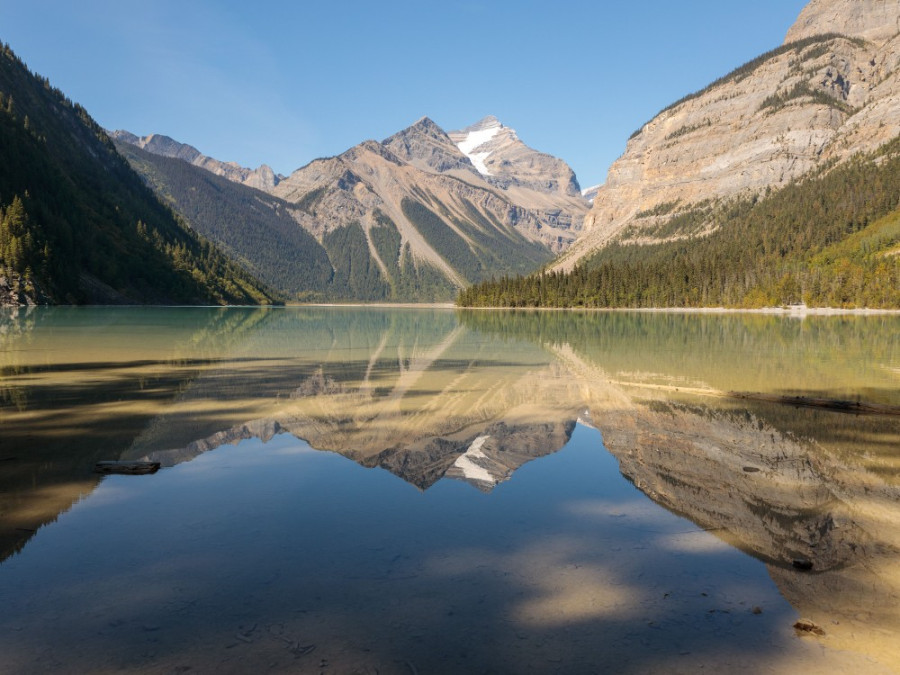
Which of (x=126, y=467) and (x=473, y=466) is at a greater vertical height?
(x=126, y=467)

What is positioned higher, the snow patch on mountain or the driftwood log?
the driftwood log

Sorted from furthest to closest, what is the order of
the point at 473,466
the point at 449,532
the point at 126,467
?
the point at 473,466 → the point at 126,467 → the point at 449,532

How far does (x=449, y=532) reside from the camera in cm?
1123

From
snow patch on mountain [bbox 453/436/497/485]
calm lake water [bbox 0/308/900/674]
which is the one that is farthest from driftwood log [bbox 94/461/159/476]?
snow patch on mountain [bbox 453/436/497/485]

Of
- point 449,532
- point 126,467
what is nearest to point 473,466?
point 449,532

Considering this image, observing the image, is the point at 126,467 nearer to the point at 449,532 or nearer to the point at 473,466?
the point at 449,532

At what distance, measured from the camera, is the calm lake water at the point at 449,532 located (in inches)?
286

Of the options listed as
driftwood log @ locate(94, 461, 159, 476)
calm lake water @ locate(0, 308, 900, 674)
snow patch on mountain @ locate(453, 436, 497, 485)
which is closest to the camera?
calm lake water @ locate(0, 308, 900, 674)

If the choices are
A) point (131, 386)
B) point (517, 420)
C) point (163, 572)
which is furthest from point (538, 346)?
point (163, 572)

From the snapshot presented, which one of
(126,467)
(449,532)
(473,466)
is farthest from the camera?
(473,466)

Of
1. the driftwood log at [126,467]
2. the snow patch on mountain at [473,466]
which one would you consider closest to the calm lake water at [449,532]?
the snow patch on mountain at [473,466]

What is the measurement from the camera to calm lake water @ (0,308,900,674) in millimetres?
7266

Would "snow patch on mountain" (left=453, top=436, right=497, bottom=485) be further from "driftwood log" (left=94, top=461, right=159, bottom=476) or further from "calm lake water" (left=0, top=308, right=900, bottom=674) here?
"driftwood log" (left=94, top=461, right=159, bottom=476)

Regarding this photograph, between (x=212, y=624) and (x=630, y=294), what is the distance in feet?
619
